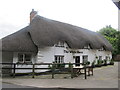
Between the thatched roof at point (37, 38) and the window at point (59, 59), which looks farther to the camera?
the window at point (59, 59)

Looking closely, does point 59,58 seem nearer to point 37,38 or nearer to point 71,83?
point 37,38

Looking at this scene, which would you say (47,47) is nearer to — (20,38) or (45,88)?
(20,38)

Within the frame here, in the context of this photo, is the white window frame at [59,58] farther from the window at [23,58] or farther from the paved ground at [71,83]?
the paved ground at [71,83]

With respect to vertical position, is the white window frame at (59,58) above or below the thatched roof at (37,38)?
below

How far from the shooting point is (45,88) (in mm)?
9242

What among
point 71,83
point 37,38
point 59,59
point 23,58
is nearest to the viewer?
point 71,83

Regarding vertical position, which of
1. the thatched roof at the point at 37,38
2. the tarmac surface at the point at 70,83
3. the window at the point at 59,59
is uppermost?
the thatched roof at the point at 37,38

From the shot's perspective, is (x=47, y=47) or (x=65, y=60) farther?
(x=65, y=60)

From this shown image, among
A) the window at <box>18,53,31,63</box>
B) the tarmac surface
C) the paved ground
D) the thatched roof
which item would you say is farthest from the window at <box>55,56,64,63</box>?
the paved ground

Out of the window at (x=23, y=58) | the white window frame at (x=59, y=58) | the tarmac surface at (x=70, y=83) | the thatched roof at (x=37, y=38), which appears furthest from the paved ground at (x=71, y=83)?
the white window frame at (x=59, y=58)

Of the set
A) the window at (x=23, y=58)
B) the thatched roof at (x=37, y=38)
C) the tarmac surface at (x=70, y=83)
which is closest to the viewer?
the tarmac surface at (x=70, y=83)

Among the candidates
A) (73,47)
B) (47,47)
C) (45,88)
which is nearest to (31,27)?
(47,47)

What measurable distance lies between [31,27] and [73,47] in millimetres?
5621

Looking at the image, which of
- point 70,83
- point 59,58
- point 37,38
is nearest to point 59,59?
point 59,58
